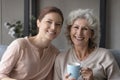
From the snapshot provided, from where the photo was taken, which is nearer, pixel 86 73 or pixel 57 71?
pixel 86 73

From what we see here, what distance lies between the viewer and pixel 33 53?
1.70 m

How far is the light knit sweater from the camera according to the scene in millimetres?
1686

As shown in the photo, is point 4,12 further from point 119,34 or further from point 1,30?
point 119,34

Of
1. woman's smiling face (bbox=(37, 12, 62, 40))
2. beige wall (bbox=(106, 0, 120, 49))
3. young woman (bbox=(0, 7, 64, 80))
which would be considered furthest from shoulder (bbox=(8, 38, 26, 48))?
beige wall (bbox=(106, 0, 120, 49))

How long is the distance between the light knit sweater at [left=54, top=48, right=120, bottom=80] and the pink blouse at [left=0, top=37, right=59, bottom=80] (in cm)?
6

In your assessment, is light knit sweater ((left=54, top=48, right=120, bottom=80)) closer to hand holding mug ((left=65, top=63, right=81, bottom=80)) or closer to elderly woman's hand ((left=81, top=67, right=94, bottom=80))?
elderly woman's hand ((left=81, top=67, right=94, bottom=80))

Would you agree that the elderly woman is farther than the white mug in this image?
Yes

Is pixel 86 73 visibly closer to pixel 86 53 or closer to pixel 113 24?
pixel 86 53

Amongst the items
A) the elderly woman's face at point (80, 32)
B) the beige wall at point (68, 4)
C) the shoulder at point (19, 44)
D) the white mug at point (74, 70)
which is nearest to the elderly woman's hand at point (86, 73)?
the white mug at point (74, 70)

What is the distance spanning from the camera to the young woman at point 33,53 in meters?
1.59

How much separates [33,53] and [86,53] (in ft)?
1.22

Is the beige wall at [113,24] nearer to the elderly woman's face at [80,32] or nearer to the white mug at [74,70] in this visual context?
the elderly woman's face at [80,32]

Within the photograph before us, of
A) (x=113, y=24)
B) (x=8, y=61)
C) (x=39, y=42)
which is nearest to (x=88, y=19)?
(x=39, y=42)

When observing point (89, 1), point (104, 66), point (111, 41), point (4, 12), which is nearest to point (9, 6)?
point (4, 12)
